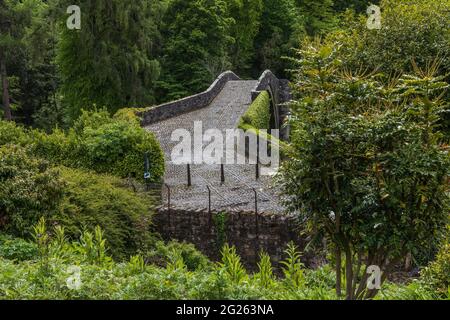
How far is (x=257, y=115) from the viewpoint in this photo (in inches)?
1057

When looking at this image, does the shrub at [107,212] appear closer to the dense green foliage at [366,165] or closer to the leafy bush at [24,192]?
the leafy bush at [24,192]

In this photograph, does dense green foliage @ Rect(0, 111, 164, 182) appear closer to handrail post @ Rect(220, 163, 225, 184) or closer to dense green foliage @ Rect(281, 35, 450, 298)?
handrail post @ Rect(220, 163, 225, 184)

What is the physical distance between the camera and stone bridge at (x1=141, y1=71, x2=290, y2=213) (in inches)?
659

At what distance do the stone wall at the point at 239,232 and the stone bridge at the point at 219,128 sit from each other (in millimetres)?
405

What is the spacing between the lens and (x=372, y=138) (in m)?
7.20

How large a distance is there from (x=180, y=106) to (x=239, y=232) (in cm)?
1388

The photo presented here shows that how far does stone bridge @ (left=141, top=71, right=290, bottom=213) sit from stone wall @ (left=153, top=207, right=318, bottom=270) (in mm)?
405

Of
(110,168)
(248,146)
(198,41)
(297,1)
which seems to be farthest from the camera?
(297,1)

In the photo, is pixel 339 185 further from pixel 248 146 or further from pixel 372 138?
pixel 248 146

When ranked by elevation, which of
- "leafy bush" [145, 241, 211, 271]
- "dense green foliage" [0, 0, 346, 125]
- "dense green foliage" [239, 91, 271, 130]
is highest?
"dense green foliage" [0, 0, 346, 125]

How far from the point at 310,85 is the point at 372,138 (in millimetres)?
1143

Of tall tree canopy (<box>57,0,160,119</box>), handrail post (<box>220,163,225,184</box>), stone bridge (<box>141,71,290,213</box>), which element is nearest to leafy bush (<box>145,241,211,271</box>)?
stone bridge (<box>141,71,290,213</box>)

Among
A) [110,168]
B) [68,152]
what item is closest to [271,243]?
[110,168]

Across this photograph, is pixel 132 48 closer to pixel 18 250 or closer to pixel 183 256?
pixel 183 256
